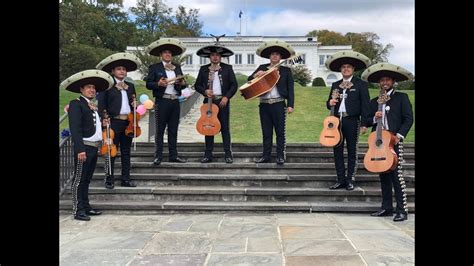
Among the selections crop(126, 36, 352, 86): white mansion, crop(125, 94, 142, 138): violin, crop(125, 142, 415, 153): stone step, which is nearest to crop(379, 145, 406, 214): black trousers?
crop(125, 142, 415, 153): stone step

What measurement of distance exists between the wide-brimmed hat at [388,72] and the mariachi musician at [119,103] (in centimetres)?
372

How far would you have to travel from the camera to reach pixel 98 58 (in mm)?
34812

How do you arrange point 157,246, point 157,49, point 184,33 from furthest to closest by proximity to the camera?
1. point 184,33
2. point 157,49
3. point 157,246

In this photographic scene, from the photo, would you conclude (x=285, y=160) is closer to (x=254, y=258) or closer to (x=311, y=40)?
(x=254, y=258)

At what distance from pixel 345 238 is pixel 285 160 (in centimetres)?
291

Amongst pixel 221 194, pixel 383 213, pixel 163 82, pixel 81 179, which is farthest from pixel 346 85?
pixel 81 179

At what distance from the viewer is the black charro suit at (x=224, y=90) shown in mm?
7691

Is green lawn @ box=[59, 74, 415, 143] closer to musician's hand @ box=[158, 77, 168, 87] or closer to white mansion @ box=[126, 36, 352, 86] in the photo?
musician's hand @ box=[158, 77, 168, 87]

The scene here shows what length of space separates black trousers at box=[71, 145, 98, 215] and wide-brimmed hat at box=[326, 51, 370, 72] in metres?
3.93

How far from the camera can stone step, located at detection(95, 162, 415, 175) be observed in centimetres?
770

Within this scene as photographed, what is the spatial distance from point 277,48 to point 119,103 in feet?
9.19

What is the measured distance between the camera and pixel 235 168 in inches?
306
